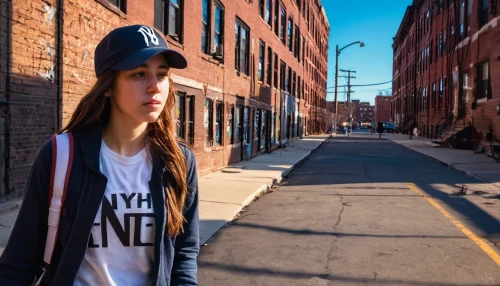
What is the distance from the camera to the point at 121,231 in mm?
1833

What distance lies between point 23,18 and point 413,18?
5433 cm

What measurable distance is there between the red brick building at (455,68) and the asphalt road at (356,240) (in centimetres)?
1392

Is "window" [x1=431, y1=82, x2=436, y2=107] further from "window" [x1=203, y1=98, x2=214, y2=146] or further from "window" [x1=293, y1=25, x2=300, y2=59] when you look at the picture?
"window" [x1=203, y1=98, x2=214, y2=146]

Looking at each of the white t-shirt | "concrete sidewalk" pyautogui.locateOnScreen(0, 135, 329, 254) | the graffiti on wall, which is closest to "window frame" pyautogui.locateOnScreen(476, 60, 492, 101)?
"concrete sidewalk" pyautogui.locateOnScreen(0, 135, 329, 254)

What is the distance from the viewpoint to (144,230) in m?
1.88

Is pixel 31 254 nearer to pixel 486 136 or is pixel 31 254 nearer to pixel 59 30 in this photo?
pixel 59 30

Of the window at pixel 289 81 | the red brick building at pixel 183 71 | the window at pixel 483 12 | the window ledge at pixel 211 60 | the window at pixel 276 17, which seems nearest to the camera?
the red brick building at pixel 183 71

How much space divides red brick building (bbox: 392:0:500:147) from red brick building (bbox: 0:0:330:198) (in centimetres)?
1069

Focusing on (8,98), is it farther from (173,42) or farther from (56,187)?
(56,187)

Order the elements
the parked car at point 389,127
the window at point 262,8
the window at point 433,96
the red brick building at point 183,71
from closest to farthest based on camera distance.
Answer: the red brick building at point 183,71, the window at point 262,8, the window at point 433,96, the parked car at point 389,127

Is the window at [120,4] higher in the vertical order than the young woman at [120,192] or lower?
higher

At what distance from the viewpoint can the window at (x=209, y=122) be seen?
14.6 meters

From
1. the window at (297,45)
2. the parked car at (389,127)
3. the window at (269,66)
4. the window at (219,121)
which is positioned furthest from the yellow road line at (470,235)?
the parked car at (389,127)

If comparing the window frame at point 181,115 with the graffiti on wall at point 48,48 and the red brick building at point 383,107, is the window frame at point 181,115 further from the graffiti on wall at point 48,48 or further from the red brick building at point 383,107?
the red brick building at point 383,107
